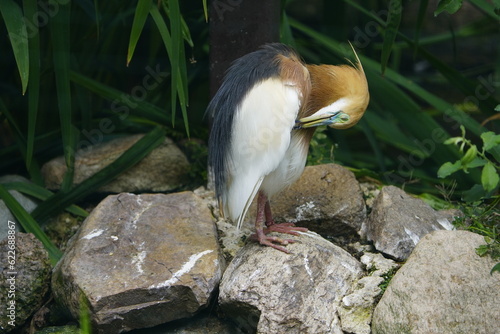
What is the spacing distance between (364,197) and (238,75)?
92 centimetres

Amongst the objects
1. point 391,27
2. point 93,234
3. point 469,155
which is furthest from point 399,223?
point 93,234

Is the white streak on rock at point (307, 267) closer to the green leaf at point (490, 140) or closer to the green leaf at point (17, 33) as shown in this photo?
the green leaf at point (490, 140)

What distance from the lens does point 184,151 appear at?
12.0 feet

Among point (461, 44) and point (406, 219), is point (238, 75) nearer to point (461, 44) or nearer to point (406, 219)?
point (406, 219)

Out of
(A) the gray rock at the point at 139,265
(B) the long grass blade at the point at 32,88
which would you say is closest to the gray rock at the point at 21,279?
(A) the gray rock at the point at 139,265

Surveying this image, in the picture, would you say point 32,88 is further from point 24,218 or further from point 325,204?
point 325,204

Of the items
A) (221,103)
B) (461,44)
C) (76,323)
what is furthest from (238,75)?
(461,44)

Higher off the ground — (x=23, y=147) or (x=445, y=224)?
(x=23, y=147)

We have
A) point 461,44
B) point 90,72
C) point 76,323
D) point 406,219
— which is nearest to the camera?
point 76,323

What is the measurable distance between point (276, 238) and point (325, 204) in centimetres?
41

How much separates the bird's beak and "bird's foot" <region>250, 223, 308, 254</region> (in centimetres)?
43

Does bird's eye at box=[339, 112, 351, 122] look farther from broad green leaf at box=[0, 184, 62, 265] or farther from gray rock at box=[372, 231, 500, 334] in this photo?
broad green leaf at box=[0, 184, 62, 265]

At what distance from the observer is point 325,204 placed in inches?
117

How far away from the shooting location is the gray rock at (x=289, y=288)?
2461 millimetres
